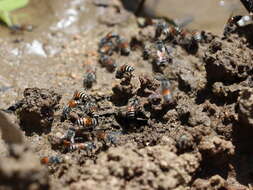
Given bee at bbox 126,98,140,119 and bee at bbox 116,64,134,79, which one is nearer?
bee at bbox 126,98,140,119

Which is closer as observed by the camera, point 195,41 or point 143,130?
point 143,130

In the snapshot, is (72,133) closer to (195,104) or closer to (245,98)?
(195,104)

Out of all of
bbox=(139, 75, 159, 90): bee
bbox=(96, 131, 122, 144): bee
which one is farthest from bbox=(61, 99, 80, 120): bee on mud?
bbox=(139, 75, 159, 90): bee

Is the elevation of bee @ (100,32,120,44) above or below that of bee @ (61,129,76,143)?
above

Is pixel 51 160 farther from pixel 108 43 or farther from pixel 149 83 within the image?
pixel 108 43

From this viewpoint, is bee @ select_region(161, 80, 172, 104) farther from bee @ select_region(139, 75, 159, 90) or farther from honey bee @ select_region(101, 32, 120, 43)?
honey bee @ select_region(101, 32, 120, 43)

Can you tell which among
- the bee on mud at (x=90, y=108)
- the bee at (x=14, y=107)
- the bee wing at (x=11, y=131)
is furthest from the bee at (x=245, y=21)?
the bee wing at (x=11, y=131)

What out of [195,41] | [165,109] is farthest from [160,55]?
[165,109]
